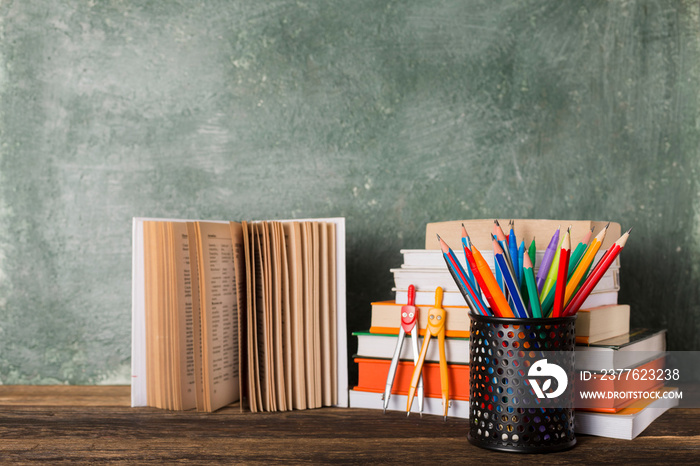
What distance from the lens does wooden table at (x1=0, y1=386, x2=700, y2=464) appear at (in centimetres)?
71

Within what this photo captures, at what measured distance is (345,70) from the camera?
116 cm

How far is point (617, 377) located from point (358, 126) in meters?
0.63

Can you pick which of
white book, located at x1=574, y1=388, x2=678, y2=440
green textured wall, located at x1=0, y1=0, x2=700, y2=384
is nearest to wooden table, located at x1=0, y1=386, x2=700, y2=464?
white book, located at x1=574, y1=388, x2=678, y2=440

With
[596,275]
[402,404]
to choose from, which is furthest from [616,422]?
[402,404]

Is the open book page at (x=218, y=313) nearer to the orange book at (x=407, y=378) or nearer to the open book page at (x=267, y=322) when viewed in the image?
the open book page at (x=267, y=322)

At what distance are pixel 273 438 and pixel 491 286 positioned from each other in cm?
34

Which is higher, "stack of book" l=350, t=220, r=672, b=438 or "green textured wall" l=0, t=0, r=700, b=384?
"green textured wall" l=0, t=0, r=700, b=384

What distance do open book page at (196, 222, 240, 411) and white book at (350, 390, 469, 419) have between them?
20 cm

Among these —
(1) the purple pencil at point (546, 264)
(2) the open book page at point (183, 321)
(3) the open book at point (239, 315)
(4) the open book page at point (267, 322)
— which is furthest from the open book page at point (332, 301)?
(1) the purple pencil at point (546, 264)

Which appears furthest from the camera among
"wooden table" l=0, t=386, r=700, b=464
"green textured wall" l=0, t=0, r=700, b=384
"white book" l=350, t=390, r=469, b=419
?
"green textured wall" l=0, t=0, r=700, b=384

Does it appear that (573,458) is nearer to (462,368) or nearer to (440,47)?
(462,368)

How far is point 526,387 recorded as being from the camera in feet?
2.36

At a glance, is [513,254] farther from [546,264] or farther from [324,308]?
[324,308]

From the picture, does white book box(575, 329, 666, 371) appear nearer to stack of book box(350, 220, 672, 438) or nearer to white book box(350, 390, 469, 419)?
stack of book box(350, 220, 672, 438)
